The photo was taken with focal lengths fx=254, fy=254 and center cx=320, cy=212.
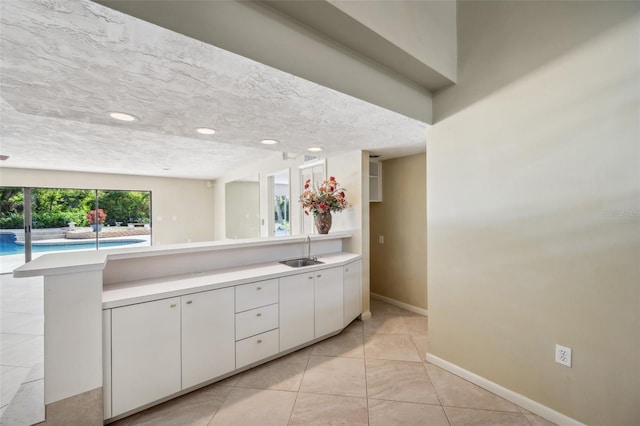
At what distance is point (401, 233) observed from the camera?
12.1 ft

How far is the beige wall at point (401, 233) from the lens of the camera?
3.44 metres

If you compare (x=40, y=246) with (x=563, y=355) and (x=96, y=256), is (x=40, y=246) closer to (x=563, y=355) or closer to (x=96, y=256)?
(x=96, y=256)

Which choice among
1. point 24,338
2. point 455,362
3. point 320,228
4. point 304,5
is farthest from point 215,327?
point 24,338

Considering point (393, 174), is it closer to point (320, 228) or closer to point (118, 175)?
point (320, 228)

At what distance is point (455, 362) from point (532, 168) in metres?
1.66

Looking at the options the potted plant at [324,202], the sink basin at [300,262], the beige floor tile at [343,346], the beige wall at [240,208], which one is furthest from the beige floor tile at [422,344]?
the beige wall at [240,208]

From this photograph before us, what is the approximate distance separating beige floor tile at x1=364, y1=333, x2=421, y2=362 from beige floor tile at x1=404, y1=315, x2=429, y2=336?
0.55 ft

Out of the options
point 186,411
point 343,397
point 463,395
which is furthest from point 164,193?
point 463,395

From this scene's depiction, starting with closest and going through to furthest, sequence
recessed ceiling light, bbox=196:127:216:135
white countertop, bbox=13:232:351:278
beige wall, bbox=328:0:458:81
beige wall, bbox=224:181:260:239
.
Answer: white countertop, bbox=13:232:351:278, beige wall, bbox=328:0:458:81, recessed ceiling light, bbox=196:127:216:135, beige wall, bbox=224:181:260:239

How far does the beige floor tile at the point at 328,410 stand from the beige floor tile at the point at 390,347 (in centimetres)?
64

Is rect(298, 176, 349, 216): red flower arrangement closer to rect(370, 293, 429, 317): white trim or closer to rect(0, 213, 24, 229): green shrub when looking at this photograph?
rect(370, 293, 429, 317): white trim

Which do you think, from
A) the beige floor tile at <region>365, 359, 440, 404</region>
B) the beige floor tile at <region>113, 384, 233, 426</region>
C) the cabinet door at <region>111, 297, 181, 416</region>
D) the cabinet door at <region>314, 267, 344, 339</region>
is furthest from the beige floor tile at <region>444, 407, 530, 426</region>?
the cabinet door at <region>111, 297, 181, 416</region>

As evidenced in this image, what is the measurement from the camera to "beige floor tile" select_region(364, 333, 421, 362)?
2416 mm

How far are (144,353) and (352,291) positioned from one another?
6.71ft
